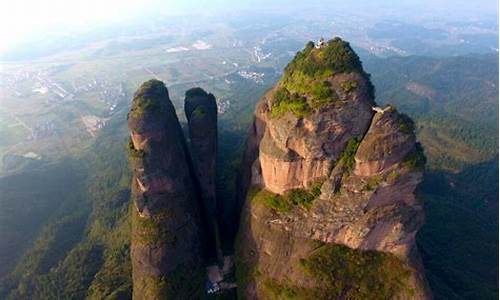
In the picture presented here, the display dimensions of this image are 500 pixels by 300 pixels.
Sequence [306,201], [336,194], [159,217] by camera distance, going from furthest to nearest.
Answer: [159,217] → [306,201] → [336,194]

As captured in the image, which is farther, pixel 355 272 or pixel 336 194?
pixel 355 272

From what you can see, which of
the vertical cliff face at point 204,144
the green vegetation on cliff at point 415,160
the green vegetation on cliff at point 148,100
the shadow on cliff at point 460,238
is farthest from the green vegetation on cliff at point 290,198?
the green vegetation on cliff at point 148,100

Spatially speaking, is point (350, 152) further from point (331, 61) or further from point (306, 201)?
point (331, 61)

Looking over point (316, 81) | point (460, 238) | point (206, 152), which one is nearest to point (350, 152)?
point (316, 81)

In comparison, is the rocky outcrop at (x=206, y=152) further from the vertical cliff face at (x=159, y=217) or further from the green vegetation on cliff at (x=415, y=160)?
the green vegetation on cliff at (x=415, y=160)

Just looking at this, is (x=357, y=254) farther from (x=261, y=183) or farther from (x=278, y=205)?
(x=261, y=183)

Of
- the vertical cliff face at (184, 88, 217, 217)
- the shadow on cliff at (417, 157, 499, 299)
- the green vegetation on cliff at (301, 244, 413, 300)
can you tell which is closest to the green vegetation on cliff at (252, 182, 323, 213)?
the green vegetation on cliff at (301, 244, 413, 300)

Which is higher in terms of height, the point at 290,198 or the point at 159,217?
the point at 290,198
